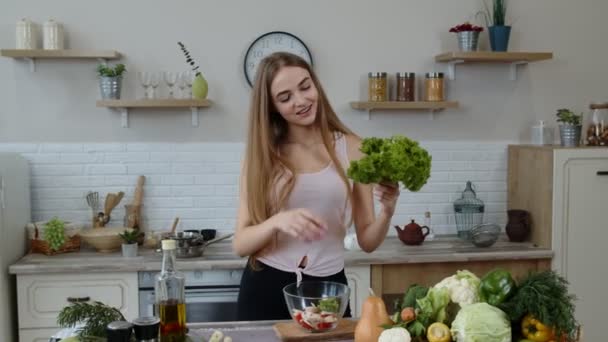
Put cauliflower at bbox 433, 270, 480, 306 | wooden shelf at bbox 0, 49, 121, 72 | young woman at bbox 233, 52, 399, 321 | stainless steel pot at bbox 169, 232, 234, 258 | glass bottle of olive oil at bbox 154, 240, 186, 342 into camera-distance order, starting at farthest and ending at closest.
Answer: wooden shelf at bbox 0, 49, 121, 72, stainless steel pot at bbox 169, 232, 234, 258, young woman at bbox 233, 52, 399, 321, glass bottle of olive oil at bbox 154, 240, 186, 342, cauliflower at bbox 433, 270, 480, 306

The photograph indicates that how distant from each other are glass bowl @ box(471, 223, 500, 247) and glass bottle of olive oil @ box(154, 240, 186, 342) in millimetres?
2479

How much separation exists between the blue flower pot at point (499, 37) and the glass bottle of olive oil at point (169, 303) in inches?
119

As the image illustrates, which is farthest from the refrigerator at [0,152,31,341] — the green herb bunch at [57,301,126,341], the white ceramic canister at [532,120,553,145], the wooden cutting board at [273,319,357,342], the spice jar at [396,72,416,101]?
the white ceramic canister at [532,120,553,145]

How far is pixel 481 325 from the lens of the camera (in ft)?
5.20

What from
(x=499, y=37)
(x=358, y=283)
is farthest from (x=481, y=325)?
(x=499, y=37)

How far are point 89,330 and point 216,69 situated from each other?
8.76 ft

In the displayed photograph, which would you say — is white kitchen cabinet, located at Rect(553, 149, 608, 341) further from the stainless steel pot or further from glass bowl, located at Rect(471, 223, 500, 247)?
the stainless steel pot

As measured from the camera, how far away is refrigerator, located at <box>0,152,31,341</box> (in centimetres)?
356

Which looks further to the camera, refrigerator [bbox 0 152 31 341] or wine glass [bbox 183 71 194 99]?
wine glass [bbox 183 71 194 99]

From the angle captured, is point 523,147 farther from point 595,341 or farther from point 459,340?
point 459,340

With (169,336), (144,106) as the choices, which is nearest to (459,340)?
(169,336)

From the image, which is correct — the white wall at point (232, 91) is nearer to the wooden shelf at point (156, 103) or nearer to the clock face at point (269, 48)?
the clock face at point (269, 48)

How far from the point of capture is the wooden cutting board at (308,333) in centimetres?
196

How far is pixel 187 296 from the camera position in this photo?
12.2ft
